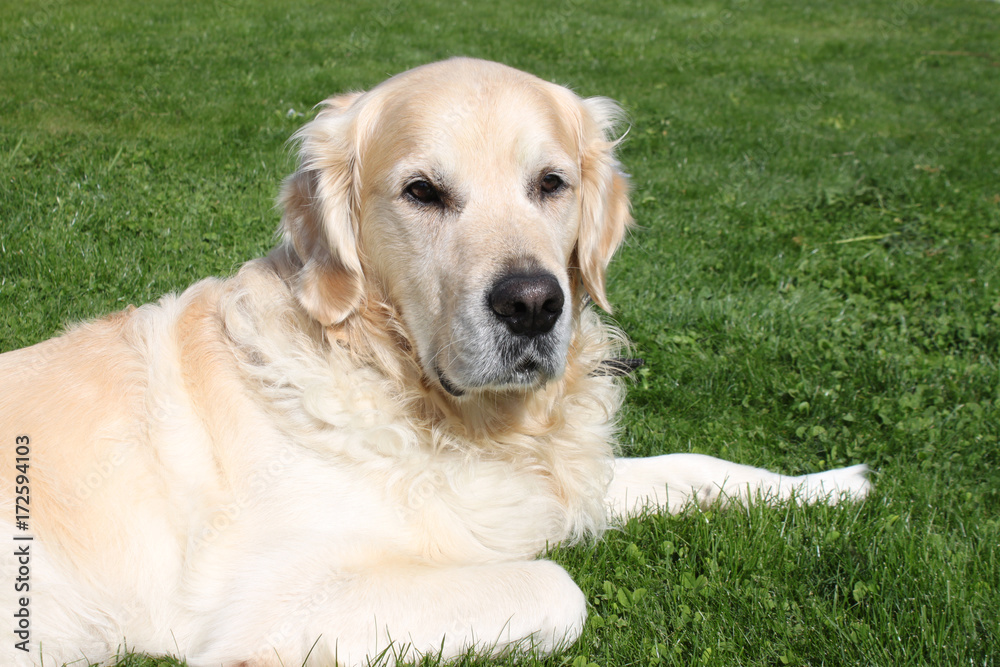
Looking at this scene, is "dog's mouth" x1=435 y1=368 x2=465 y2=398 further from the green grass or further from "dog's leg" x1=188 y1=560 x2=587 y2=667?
the green grass

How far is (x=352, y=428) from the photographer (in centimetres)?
271

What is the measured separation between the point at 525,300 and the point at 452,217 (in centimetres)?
47

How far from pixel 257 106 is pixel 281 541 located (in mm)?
6578

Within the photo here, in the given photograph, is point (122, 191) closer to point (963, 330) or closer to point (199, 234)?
point (199, 234)

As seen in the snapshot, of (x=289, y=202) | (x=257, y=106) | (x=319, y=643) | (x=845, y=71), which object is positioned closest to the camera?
(x=319, y=643)

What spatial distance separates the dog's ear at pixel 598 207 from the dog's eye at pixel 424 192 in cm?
70

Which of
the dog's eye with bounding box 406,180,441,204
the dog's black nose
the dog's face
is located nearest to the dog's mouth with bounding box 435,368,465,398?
the dog's face

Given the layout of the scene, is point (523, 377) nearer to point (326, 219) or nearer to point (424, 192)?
point (424, 192)

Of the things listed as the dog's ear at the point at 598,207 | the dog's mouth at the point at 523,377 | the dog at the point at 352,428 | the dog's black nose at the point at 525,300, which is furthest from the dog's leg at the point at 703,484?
the dog's black nose at the point at 525,300

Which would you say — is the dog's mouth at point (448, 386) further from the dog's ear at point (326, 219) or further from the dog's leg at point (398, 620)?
the dog's leg at point (398, 620)

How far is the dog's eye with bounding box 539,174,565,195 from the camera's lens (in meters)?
2.92

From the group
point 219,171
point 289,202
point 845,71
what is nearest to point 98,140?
point 219,171

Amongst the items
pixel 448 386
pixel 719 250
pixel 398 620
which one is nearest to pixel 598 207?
pixel 448 386

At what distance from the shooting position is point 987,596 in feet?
8.39
